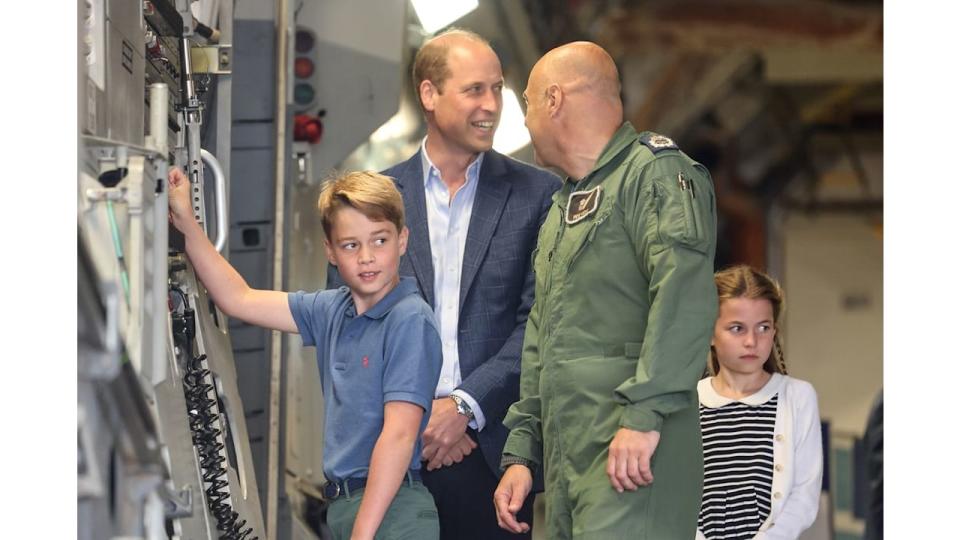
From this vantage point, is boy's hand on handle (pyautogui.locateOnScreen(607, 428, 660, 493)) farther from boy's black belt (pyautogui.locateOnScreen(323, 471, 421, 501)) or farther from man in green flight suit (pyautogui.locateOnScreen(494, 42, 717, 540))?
boy's black belt (pyautogui.locateOnScreen(323, 471, 421, 501))

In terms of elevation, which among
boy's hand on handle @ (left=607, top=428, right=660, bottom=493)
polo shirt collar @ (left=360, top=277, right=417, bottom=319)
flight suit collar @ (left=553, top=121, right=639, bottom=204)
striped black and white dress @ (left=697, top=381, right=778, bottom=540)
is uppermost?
flight suit collar @ (left=553, top=121, right=639, bottom=204)

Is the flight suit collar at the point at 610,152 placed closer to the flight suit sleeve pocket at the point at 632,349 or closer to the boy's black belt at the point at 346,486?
the flight suit sleeve pocket at the point at 632,349

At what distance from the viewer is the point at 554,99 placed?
3631mm

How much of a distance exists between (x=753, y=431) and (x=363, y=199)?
1.40m

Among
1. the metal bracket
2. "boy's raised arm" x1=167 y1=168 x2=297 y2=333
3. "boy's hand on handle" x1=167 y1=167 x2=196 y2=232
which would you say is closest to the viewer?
the metal bracket

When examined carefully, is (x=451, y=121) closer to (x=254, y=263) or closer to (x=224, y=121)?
(x=224, y=121)

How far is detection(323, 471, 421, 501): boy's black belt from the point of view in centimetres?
357

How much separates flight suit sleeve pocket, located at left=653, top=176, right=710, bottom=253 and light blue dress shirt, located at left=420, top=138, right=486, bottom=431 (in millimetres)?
1065

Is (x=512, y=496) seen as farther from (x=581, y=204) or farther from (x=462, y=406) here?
(x=581, y=204)

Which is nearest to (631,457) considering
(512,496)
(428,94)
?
→ (512,496)

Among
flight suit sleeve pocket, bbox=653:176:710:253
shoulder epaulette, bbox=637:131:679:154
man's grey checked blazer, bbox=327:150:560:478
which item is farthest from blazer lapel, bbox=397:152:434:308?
flight suit sleeve pocket, bbox=653:176:710:253
